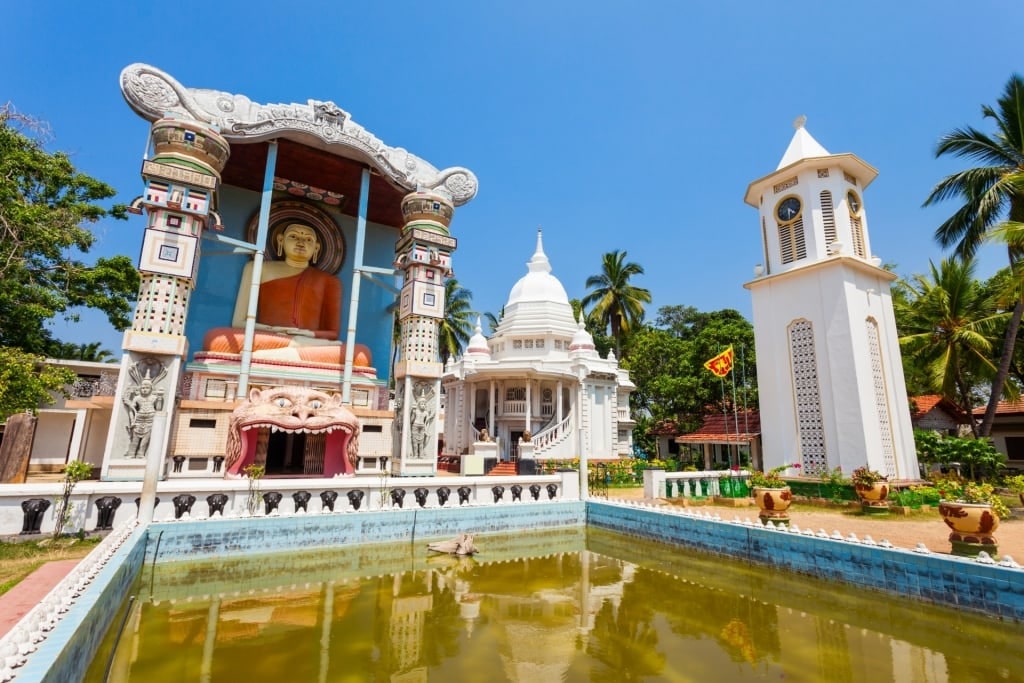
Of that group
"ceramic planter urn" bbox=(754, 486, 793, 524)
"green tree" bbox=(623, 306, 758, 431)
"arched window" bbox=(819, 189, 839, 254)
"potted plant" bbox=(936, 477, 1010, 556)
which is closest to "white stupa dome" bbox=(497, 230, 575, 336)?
"green tree" bbox=(623, 306, 758, 431)

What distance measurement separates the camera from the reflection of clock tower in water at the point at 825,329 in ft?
49.8

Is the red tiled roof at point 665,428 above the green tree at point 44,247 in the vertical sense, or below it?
below

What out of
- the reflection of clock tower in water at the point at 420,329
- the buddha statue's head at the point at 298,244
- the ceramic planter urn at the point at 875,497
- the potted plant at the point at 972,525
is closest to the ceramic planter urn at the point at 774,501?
the potted plant at the point at 972,525

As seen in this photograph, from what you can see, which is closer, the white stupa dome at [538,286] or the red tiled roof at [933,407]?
the red tiled roof at [933,407]

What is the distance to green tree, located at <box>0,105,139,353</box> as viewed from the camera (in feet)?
48.8

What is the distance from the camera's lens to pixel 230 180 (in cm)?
1877

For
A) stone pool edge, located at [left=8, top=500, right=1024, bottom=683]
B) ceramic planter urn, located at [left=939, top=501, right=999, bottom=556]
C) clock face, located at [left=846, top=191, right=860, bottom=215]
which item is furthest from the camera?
clock face, located at [left=846, top=191, right=860, bottom=215]

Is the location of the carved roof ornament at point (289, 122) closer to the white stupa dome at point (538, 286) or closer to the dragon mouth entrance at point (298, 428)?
the dragon mouth entrance at point (298, 428)

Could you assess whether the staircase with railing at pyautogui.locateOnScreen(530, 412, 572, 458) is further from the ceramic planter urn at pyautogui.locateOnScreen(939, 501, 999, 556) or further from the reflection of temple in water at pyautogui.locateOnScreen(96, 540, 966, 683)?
the ceramic planter urn at pyautogui.locateOnScreen(939, 501, 999, 556)

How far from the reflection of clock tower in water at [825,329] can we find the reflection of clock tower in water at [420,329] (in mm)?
10706

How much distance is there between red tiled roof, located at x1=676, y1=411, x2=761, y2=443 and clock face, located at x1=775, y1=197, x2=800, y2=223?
724cm

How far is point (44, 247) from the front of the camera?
16.6 meters

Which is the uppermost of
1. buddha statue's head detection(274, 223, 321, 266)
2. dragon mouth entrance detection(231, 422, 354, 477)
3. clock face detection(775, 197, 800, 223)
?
Result: clock face detection(775, 197, 800, 223)

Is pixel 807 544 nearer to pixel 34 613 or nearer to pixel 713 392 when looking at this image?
pixel 34 613
